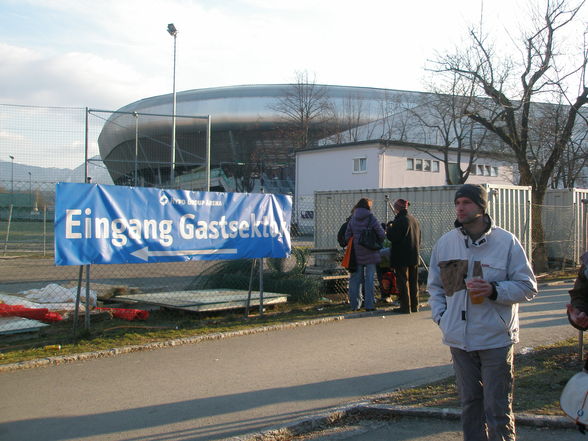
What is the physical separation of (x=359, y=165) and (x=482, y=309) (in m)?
33.7

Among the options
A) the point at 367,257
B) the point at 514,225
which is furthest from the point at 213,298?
the point at 514,225

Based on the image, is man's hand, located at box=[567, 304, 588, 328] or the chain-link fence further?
the chain-link fence

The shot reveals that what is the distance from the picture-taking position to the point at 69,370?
620cm

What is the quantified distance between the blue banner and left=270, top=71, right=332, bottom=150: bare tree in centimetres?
4770

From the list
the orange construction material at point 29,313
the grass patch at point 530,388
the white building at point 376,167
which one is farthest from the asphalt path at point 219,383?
the white building at point 376,167

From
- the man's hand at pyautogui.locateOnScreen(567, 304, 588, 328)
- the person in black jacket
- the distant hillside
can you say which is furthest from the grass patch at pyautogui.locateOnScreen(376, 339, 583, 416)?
the distant hillside

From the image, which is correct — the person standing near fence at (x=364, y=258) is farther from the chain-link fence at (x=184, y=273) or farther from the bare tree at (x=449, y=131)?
the bare tree at (x=449, y=131)

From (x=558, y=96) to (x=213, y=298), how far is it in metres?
14.2

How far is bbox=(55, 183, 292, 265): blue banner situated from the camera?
7.02m

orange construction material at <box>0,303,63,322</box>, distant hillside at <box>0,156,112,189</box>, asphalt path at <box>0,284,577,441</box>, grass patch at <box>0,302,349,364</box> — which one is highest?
distant hillside at <box>0,156,112,189</box>

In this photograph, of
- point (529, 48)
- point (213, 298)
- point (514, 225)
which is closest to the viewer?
point (213, 298)

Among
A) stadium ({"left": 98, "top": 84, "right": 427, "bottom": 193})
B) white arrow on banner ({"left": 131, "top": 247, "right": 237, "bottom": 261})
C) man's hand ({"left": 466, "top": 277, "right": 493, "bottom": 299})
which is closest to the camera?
man's hand ({"left": 466, "top": 277, "right": 493, "bottom": 299})

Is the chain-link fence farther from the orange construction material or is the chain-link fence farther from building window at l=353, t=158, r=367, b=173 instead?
building window at l=353, t=158, r=367, b=173

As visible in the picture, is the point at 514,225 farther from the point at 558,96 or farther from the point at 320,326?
the point at 320,326
